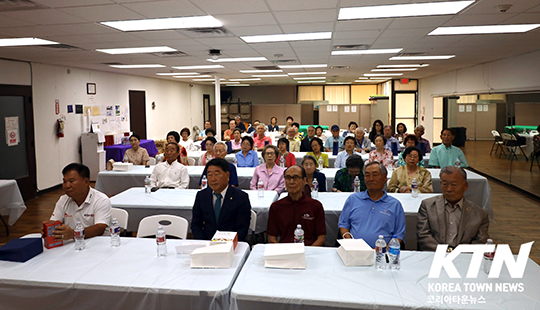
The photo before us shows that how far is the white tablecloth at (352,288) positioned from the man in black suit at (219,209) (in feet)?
2.93

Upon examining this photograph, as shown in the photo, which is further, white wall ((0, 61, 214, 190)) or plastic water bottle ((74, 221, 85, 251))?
white wall ((0, 61, 214, 190))

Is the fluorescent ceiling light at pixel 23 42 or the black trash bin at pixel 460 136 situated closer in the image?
the fluorescent ceiling light at pixel 23 42

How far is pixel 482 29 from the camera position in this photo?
562 cm

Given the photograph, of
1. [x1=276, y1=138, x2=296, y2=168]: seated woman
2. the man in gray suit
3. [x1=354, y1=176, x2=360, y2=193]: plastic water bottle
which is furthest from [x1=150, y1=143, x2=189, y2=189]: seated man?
the man in gray suit

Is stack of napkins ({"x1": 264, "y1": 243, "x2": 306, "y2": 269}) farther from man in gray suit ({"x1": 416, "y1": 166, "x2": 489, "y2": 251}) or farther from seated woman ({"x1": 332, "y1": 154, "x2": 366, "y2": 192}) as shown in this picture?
seated woman ({"x1": 332, "y1": 154, "x2": 366, "y2": 192})

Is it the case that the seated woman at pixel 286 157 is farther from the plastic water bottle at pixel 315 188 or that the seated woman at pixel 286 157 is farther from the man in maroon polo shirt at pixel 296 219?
the man in maroon polo shirt at pixel 296 219

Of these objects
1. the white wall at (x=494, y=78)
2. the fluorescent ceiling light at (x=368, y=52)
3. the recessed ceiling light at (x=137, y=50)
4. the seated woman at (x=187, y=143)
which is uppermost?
the fluorescent ceiling light at (x=368, y=52)

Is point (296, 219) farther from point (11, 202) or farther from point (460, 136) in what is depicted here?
point (460, 136)

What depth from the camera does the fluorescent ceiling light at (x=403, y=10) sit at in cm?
425

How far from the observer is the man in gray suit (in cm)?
323

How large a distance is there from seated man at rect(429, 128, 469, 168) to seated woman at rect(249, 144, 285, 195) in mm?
3362

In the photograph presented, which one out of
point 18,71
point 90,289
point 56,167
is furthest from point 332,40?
point 56,167

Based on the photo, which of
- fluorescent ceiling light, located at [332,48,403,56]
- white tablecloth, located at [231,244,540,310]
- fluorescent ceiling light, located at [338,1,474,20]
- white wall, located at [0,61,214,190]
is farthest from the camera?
white wall, located at [0,61,214,190]

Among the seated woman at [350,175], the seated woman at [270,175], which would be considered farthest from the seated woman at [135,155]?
the seated woman at [350,175]
